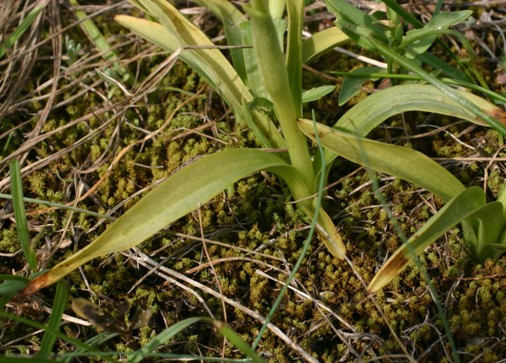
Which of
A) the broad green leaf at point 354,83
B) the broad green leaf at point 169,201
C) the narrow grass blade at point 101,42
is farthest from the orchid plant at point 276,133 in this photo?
the narrow grass blade at point 101,42

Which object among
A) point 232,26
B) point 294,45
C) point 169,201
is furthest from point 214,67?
point 169,201

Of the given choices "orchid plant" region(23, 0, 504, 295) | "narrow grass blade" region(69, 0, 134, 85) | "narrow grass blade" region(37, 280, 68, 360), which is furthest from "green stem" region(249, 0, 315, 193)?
"narrow grass blade" region(69, 0, 134, 85)

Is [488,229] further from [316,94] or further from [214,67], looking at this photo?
[214,67]

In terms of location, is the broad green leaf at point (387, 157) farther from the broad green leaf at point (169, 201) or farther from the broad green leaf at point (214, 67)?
the broad green leaf at point (214, 67)

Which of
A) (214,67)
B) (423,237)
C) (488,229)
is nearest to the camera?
(423,237)

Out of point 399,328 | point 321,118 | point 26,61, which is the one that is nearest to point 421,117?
point 321,118

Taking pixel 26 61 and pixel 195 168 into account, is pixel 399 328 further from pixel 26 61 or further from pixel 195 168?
pixel 26 61
